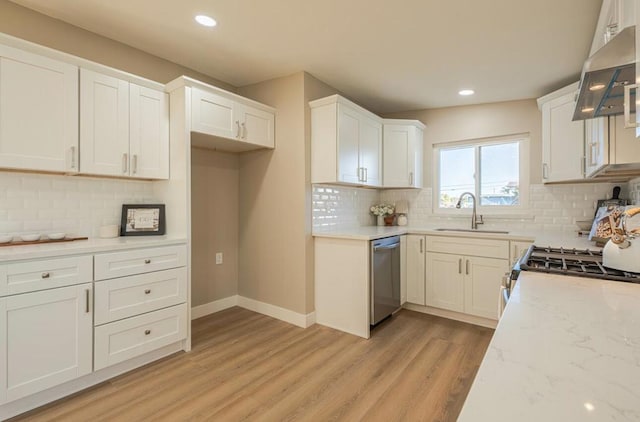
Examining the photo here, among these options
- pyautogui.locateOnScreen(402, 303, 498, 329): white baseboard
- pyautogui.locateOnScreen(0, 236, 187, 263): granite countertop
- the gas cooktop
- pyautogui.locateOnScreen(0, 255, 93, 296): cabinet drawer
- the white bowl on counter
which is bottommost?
pyautogui.locateOnScreen(402, 303, 498, 329): white baseboard

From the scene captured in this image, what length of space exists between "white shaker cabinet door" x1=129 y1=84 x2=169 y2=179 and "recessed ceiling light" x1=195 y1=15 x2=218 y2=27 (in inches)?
26.8

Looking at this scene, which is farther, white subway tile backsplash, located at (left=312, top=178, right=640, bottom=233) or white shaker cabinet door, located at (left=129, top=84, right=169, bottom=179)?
white subway tile backsplash, located at (left=312, top=178, right=640, bottom=233)

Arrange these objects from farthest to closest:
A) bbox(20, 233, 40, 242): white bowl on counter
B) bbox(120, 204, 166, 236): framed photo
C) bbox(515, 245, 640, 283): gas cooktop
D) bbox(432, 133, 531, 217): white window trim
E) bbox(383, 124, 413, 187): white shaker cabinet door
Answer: bbox(383, 124, 413, 187): white shaker cabinet door
bbox(432, 133, 531, 217): white window trim
bbox(120, 204, 166, 236): framed photo
bbox(20, 233, 40, 242): white bowl on counter
bbox(515, 245, 640, 283): gas cooktop

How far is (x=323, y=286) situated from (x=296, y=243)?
1.63 ft

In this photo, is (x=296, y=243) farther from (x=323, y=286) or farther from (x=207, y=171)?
(x=207, y=171)

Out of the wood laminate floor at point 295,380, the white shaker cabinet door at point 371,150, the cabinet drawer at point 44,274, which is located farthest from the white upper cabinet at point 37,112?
the white shaker cabinet door at point 371,150

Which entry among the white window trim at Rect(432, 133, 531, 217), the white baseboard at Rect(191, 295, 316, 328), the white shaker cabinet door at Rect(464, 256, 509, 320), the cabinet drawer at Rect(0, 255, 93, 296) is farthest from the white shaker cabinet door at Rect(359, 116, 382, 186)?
the cabinet drawer at Rect(0, 255, 93, 296)

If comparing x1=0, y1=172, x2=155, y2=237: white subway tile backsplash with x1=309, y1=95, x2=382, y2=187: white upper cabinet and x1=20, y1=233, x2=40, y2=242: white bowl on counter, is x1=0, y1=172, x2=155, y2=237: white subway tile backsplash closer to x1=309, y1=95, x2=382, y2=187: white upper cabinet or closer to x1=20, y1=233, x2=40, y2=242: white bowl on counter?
x1=20, y1=233, x2=40, y2=242: white bowl on counter

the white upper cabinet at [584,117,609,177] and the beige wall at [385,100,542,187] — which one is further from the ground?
the beige wall at [385,100,542,187]

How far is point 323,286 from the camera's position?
316cm

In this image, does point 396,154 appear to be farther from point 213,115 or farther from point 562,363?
point 562,363

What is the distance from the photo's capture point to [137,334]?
2.24m

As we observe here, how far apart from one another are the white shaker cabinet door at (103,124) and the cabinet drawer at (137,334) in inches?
42.0

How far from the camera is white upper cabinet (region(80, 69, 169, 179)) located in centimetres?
223
